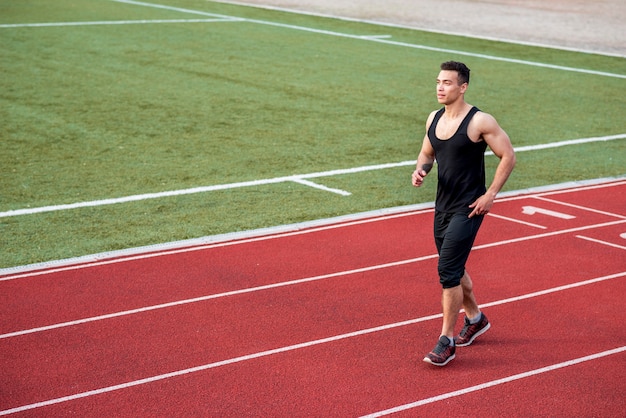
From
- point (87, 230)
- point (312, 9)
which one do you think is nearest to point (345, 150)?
point (87, 230)

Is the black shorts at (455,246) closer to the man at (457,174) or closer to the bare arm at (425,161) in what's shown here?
the man at (457,174)

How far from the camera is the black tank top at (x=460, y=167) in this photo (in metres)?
6.34

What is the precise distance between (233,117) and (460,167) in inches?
361

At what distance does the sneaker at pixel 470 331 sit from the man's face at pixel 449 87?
1642 millimetres

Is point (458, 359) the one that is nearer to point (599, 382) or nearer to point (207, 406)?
point (599, 382)

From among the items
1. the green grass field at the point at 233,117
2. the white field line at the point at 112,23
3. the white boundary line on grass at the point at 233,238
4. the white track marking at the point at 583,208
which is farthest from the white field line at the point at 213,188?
the white field line at the point at 112,23

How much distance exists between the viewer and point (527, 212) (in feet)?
34.1

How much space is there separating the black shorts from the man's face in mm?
791

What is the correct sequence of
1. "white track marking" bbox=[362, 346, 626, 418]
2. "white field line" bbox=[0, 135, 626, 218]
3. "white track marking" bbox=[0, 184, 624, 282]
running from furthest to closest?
"white field line" bbox=[0, 135, 626, 218] < "white track marking" bbox=[0, 184, 624, 282] < "white track marking" bbox=[362, 346, 626, 418]

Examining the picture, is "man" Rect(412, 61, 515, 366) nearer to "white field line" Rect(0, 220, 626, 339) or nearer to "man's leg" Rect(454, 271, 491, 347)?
"man's leg" Rect(454, 271, 491, 347)

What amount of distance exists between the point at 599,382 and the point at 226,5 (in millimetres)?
26663

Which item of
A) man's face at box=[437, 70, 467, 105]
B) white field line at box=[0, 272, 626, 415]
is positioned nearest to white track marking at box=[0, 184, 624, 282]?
white field line at box=[0, 272, 626, 415]

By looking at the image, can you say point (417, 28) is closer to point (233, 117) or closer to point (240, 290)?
point (233, 117)

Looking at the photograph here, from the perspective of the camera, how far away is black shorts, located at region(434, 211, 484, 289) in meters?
6.39
